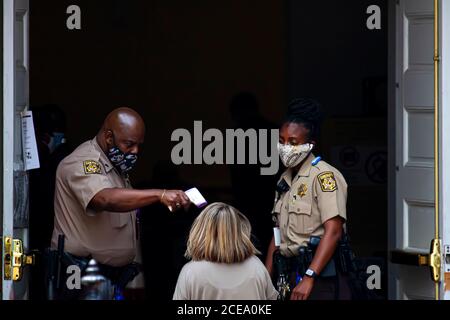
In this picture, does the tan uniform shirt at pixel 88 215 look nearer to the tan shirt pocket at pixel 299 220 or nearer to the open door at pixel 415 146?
the tan shirt pocket at pixel 299 220

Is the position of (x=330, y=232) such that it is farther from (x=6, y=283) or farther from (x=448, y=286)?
(x=6, y=283)

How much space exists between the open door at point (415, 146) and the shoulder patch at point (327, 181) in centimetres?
46

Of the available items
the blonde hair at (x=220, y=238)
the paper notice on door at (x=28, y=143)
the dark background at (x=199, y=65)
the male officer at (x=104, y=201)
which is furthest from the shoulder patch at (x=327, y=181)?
the dark background at (x=199, y=65)

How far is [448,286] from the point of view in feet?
18.0

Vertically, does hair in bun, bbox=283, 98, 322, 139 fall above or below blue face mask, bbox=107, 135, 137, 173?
above

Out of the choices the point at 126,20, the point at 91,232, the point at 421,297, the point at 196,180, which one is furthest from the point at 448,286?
the point at 126,20

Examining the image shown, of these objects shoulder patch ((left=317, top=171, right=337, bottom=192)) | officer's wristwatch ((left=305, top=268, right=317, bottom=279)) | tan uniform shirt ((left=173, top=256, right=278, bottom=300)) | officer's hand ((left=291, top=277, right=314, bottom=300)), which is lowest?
officer's hand ((left=291, top=277, right=314, bottom=300))

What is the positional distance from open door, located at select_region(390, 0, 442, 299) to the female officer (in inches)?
15.1

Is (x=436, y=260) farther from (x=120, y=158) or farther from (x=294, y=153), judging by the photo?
(x=120, y=158)

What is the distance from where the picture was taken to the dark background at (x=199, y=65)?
923 centimetres

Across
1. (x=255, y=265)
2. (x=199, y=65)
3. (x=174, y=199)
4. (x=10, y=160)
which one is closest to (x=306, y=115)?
(x=174, y=199)

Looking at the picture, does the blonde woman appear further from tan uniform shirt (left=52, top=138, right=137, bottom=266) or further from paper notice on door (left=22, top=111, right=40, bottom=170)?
tan uniform shirt (left=52, top=138, right=137, bottom=266)

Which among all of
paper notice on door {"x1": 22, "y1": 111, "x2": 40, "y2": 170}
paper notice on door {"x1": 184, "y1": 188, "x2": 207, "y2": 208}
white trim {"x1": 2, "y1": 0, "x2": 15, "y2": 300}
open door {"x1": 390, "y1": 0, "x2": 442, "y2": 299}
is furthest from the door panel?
white trim {"x1": 2, "y1": 0, "x2": 15, "y2": 300}

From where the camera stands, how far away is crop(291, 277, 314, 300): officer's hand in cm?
604
